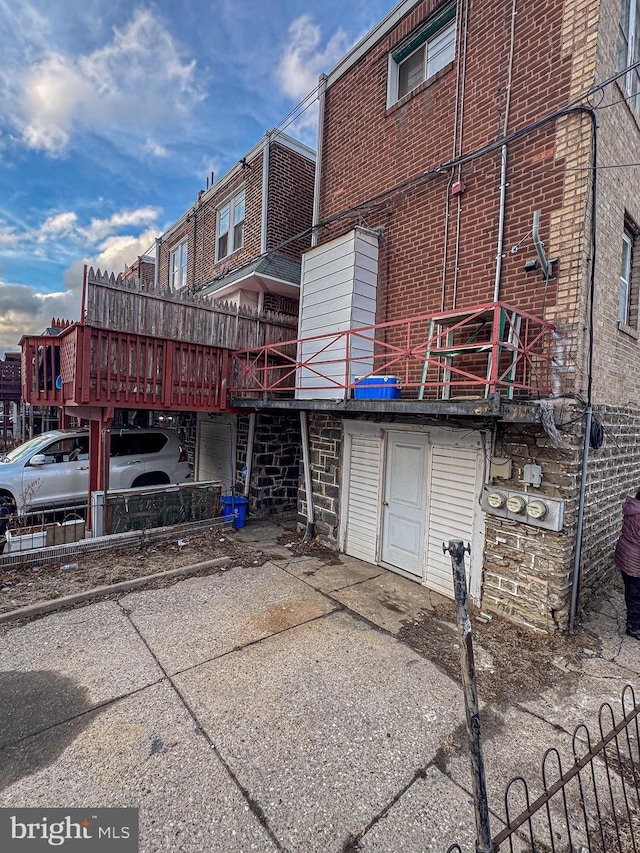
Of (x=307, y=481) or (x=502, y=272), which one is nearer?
(x=502, y=272)

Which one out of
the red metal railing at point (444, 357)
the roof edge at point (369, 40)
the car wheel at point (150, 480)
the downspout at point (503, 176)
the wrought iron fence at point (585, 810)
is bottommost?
the wrought iron fence at point (585, 810)

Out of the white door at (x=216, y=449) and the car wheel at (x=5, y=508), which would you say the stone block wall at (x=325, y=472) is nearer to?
the white door at (x=216, y=449)

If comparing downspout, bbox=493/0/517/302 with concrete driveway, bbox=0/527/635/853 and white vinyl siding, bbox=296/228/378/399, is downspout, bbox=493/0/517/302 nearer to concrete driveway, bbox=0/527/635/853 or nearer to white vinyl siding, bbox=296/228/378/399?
white vinyl siding, bbox=296/228/378/399

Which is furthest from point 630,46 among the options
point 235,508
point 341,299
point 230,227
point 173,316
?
point 235,508

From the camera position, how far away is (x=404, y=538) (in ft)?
21.5

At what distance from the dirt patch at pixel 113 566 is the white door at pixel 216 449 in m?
A: 2.61

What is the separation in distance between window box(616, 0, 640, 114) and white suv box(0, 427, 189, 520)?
33.7 feet

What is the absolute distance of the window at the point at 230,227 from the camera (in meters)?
11.8

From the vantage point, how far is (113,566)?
6.27 meters

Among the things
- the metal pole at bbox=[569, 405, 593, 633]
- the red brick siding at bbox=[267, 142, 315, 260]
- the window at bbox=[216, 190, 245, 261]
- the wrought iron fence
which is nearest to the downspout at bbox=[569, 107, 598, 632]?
the metal pole at bbox=[569, 405, 593, 633]

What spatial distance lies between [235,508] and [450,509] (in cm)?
470

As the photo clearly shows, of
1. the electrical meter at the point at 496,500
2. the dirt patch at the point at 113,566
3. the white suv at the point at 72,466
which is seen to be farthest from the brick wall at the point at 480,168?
the white suv at the point at 72,466

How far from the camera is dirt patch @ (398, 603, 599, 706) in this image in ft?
12.8

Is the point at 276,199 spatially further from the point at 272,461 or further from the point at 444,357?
the point at 444,357
